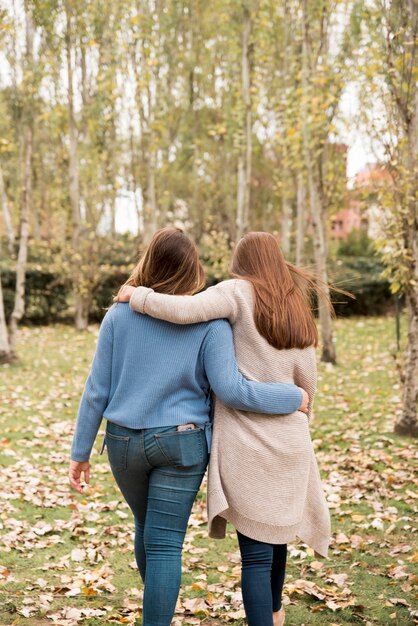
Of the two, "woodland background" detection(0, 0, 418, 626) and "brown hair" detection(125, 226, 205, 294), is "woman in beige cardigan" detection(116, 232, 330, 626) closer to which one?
"brown hair" detection(125, 226, 205, 294)

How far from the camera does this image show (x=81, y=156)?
75.8 feet

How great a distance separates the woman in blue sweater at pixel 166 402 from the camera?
9.32 feet

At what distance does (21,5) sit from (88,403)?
11689 mm

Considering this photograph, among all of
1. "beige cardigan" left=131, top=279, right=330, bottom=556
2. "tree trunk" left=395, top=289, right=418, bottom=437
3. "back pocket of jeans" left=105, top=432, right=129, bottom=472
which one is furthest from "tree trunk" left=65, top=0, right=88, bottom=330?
"back pocket of jeans" left=105, top=432, right=129, bottom=472

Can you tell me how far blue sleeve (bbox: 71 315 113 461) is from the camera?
117 inches

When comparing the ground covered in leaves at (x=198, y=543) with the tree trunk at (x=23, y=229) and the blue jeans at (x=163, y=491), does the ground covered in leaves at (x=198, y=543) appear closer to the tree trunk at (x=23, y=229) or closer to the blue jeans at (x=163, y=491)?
the blue jeans at (x=163, y=491)

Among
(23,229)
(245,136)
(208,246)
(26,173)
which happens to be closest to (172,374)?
(23,229)

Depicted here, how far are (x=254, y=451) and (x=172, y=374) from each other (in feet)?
1.57

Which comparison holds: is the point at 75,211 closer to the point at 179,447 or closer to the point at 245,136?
the point at 245,136

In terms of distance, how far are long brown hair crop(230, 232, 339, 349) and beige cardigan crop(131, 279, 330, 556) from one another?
0.05 meters

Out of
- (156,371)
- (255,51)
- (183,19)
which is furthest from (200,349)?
→ (183,19)

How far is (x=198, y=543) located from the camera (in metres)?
5.11

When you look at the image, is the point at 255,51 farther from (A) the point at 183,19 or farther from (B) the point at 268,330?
(B) the point at 268,330

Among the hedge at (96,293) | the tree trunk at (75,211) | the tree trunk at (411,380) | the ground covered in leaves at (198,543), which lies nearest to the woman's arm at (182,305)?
the ground covered in leaves at (198,543)
